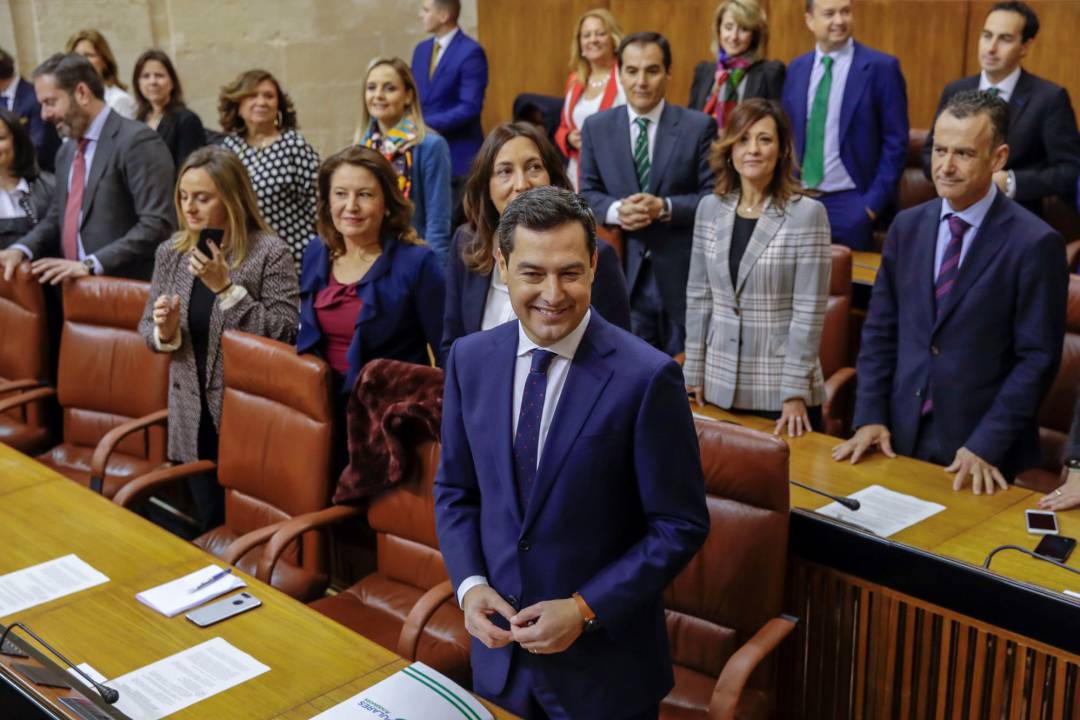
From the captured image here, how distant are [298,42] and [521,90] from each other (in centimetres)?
164

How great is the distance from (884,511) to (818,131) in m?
2.88

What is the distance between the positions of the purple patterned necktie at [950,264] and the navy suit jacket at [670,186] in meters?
1.33

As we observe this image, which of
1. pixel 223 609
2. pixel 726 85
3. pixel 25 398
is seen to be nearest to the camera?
pixel 223 609

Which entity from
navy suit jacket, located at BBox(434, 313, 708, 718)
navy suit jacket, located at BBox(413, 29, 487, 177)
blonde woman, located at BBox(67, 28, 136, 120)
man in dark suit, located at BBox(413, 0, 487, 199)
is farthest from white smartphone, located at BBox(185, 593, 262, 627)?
blonde woman, located at BBox(67, 28, 136, 120)

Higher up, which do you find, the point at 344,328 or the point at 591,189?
the point at 591,189

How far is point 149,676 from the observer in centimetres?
232

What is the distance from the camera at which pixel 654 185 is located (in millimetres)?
4516

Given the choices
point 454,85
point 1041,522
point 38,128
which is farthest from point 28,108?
point 1041,522

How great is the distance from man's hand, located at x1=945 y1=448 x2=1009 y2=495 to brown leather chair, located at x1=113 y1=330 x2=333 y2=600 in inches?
65.7

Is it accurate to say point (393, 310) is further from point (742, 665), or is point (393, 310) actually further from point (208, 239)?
point (742, 665)

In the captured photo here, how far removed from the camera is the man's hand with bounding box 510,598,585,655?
6.67ft

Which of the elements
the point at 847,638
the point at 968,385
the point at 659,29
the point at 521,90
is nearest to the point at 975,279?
the point at 968,385

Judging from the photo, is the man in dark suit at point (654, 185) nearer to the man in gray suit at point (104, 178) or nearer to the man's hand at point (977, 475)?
the man's hand at point (977, 475)

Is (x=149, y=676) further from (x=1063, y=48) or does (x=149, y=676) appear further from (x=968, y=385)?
(x=1063, y=48)
